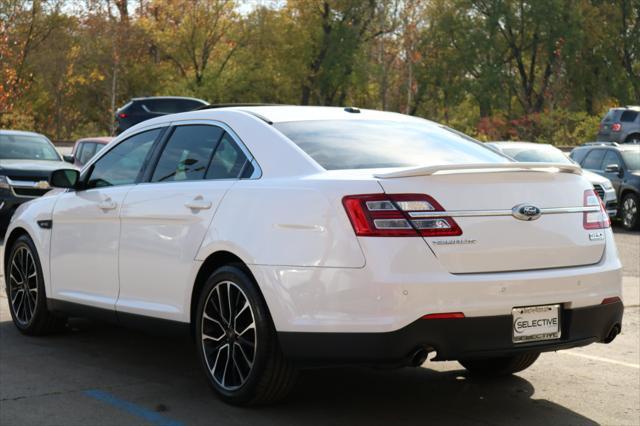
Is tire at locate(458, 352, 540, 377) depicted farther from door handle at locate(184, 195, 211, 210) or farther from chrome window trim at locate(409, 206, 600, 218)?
door handle at locate(184, 195, 211, 210)

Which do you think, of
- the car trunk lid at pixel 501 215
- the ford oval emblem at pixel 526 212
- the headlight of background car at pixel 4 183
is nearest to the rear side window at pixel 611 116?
the headlight of background car at pixel 4 183

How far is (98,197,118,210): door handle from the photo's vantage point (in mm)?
6598

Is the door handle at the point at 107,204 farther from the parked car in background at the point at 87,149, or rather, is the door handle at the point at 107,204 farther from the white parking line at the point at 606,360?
the parked car in background at the point at 87,149

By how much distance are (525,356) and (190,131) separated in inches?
94.8

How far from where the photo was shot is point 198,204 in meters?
5.80

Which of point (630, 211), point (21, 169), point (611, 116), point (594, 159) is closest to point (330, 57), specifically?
point (611, 116)

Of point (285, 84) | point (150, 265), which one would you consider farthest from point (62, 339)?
point (285, 84)

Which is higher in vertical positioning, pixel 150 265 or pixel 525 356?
pixel 150 265

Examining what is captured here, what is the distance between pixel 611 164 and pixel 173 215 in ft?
51.6

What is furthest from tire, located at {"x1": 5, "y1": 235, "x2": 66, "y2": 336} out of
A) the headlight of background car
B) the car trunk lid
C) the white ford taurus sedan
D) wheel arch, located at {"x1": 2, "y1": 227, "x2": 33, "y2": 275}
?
the headlight of background car

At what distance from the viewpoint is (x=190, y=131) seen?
249 inches

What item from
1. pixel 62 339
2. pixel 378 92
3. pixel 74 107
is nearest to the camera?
pixel 62 339

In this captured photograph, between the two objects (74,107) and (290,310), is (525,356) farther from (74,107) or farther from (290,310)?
(74,107)

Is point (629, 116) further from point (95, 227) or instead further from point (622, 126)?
point (95, 227)
